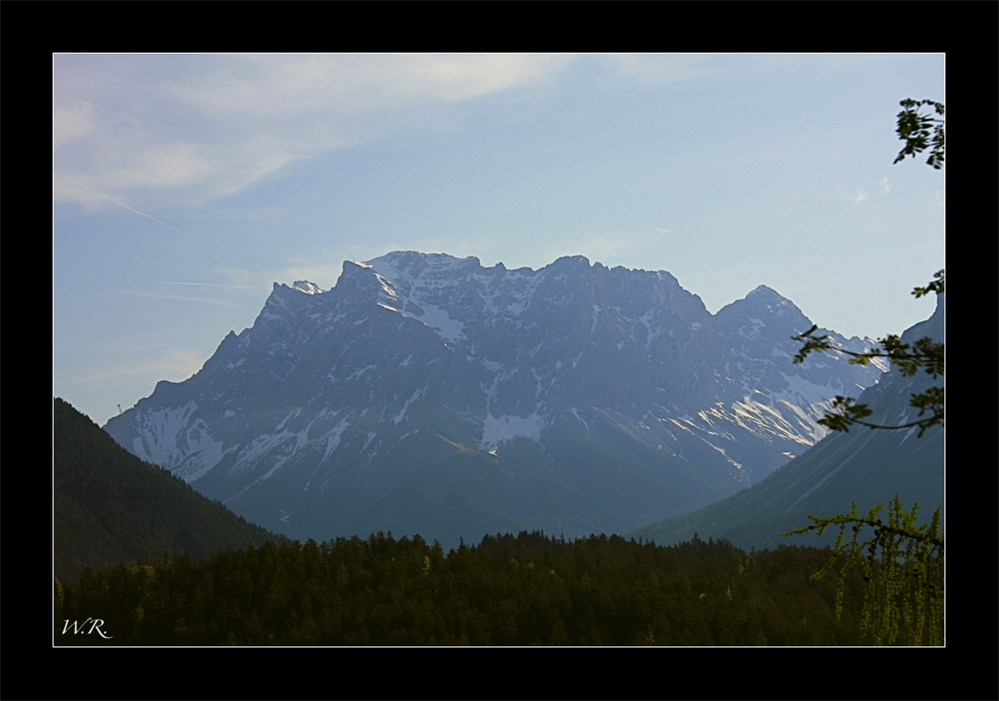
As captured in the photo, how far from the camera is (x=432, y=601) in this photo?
89.4 feet

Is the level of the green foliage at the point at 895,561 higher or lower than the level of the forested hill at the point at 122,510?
higher

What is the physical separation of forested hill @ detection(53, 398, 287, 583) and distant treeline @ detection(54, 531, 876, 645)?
119 meters

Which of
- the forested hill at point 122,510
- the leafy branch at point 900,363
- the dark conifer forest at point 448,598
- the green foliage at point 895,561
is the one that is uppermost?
the leafy branch at point 900,363

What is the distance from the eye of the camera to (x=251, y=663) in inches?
294

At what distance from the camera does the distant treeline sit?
22594 millimetres

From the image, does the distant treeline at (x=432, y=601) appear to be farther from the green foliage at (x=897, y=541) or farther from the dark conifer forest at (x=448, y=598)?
the green foliage at (x=897, y=541)

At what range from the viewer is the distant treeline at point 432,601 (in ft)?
74.1

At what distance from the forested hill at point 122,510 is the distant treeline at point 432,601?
119 m

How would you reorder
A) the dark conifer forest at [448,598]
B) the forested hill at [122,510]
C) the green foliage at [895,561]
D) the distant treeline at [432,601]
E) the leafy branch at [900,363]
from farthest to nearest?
the forested hill at [122,510], the distant treeline at [432,601], the dark conifer forest at [448,598], the green foliage at [895,561], the leafy branch at [900,363]

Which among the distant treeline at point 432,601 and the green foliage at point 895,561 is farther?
the distant treeline at point 432,601

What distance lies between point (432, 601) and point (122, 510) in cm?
14224

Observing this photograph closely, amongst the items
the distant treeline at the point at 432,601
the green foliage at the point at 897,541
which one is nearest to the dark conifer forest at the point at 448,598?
the distant treeline at the point at 432,601

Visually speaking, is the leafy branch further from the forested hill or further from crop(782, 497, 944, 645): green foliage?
the forested hill
